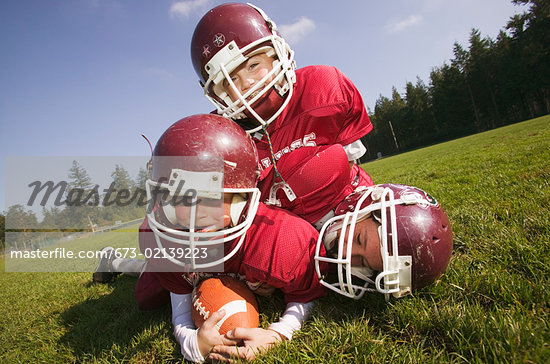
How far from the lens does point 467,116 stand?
4356cm

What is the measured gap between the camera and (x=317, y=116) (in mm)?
2154

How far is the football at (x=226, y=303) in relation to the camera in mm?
1641

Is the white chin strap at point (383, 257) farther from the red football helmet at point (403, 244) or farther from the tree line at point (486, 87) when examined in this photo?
the tree line at point (486, 87)

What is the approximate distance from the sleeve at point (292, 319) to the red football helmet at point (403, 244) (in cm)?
26

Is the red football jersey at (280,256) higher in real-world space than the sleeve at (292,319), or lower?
higher

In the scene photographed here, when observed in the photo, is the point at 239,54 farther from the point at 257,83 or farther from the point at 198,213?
the point at 198,213

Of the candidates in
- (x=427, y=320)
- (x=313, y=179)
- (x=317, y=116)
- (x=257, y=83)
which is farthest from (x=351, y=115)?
(x=427, y=320)

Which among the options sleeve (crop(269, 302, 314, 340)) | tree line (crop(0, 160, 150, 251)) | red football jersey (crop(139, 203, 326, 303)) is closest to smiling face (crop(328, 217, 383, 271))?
red football jersey (crop(139, 203, 326, 303))

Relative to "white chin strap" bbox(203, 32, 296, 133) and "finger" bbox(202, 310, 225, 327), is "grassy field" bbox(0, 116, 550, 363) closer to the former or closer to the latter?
"finger" bbox(202, 310, 225, 327)

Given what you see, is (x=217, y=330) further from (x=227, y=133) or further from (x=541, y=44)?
(x=541, y=44)

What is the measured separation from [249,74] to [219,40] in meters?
0.33

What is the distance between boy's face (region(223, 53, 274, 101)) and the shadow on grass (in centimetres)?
182

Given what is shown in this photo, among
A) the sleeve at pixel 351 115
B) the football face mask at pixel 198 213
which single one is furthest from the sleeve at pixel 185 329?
the sleeve at pixel 351 115

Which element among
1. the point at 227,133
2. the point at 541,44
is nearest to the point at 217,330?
→ the point at 227,133
